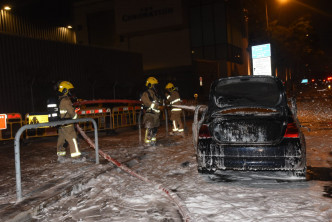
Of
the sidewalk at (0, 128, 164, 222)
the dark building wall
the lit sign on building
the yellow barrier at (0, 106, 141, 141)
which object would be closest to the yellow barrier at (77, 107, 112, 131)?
the yellow barrier at (0, 106, 141, 141)

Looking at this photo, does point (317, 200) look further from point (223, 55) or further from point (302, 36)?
point (302, 36)

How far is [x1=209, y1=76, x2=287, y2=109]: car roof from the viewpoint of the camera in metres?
6.00

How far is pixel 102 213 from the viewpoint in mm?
4195

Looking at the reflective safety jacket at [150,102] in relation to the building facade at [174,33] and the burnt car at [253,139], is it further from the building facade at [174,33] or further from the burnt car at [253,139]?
the building facade at [174,33]

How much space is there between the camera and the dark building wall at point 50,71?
1772cm

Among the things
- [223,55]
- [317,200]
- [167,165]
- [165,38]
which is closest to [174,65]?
[165,38]

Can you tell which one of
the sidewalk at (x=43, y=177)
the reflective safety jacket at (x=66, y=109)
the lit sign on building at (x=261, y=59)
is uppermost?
the lit sign on building at (x=261, y=59)

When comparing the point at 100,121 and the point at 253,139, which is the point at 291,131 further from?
the point at 100,121

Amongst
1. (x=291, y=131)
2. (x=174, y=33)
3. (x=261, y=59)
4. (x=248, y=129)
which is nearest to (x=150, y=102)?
(x=248, y=129)

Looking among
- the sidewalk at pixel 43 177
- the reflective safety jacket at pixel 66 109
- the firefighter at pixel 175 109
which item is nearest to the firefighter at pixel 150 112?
the sidewalk at pixel 43 177

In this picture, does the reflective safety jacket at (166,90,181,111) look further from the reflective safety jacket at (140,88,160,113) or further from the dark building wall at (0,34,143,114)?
the dark building wall at (0,34,143,114)

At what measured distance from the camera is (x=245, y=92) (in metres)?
6.32

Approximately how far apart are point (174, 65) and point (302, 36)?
57.6 feet

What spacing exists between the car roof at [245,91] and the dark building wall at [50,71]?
14497mm
